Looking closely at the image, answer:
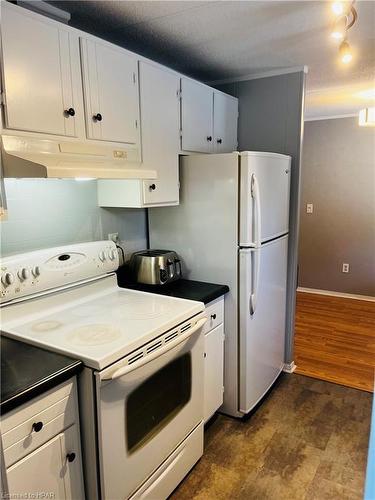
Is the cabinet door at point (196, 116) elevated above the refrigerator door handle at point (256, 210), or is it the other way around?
the cabinet door at point (196, 116)

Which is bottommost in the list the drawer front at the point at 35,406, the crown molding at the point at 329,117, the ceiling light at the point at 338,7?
the drawer front at the point at 35,406

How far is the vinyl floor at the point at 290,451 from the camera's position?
1.90 metres

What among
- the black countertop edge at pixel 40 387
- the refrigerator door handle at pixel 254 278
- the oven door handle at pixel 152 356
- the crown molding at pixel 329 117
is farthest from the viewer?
the crown molding at pixel 329 117

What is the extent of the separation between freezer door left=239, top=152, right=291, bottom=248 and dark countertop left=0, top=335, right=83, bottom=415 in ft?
4.16

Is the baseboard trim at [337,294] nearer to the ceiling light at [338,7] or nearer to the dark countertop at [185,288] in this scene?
the dark countertop at [185,288]

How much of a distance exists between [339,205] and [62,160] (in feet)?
13.4

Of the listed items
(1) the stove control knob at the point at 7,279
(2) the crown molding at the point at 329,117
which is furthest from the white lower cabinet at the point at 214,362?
(2) the crown molding at the point at 329,117

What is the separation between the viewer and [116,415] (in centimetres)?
144

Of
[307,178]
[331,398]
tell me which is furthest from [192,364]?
[307,178]

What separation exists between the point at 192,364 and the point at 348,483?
1.02 m

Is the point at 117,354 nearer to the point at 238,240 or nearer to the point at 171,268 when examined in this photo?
the point at 171,268

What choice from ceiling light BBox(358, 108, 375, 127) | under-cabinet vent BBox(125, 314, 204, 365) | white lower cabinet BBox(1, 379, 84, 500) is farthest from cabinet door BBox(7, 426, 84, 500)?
ceiling light BBox(358, 108, 375, 127)

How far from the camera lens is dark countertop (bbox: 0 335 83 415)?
1.15 m

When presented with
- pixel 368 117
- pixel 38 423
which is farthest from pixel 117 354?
pixel 368 117
